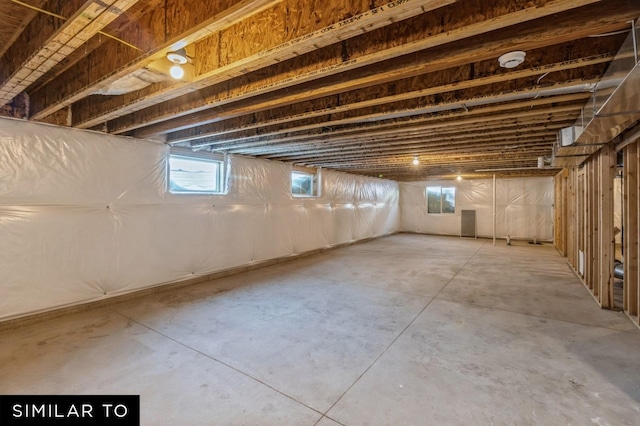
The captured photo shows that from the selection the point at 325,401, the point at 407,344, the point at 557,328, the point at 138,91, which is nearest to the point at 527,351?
the point at 557,328

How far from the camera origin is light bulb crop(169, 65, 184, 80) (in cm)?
189

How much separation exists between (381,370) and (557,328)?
6.64ft

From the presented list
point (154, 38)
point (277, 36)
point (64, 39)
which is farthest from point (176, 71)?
point (277, 36)

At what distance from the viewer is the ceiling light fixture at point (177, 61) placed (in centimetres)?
173

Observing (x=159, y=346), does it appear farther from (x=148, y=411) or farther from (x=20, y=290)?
(x=20, y=290)

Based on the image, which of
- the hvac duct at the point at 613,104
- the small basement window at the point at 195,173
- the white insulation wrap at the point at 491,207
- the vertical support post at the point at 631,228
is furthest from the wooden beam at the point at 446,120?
the white insulation wrap at the point at 491,207

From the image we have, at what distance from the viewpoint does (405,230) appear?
11.1 m

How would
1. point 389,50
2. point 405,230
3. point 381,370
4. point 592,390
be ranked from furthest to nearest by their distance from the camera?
point 405,230 → point 381,370 → point 592,390 → point 389,50

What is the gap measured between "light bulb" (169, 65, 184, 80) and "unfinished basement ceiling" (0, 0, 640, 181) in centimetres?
7

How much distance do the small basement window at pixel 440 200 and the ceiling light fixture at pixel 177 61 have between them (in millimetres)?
9995

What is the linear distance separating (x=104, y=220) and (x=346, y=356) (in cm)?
313

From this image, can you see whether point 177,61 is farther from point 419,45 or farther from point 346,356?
point 346,356

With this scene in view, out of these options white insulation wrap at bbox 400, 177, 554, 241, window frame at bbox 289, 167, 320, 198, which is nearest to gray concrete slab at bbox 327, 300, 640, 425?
window frame at bbox 289, 167, 320, 198

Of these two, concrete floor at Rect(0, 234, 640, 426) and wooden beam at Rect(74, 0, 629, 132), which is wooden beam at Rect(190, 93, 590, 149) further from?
concrete floor at Rect(0, 234, 640, 426)
